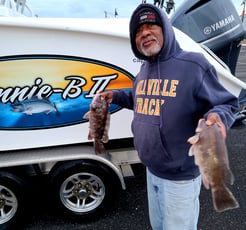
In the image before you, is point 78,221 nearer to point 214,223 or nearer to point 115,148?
point 115,148

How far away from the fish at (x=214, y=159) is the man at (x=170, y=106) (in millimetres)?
251

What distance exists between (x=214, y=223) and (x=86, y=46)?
2.29 meters

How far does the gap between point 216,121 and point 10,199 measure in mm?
2345

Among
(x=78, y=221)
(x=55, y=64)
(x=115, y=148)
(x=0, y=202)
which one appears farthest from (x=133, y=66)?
(x=0, y=202)

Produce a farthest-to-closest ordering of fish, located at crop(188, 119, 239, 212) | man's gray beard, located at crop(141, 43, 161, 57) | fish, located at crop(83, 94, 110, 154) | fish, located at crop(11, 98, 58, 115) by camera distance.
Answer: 1. fish, located at crop(11, 98, 58, 115)
2. fish, located at crop(83, 94, 110, 154)
3. man's gray beard, located at crop(141, 43, 161, 57)
4. fish, located at crop(188, 119, 239, 212)

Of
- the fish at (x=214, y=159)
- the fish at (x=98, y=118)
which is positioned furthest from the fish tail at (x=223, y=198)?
the fish at (x=98, y=118)

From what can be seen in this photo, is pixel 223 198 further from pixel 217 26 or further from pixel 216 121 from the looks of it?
pixel 217 26

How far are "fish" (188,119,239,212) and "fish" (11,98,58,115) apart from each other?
5.51 feet

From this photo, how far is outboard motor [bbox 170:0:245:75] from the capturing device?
348 cm

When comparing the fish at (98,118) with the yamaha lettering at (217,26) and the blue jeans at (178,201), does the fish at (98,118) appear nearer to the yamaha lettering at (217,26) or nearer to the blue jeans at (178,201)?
the blue jeans at (178,201)

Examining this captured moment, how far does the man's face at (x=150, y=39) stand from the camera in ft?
5.33

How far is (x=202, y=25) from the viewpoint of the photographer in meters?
3.49

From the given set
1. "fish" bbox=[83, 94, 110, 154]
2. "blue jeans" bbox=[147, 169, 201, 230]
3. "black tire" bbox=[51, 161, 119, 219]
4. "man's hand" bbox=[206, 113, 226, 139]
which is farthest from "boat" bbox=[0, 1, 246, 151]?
"man's hand" bbox=[206, 113, 226, 139]

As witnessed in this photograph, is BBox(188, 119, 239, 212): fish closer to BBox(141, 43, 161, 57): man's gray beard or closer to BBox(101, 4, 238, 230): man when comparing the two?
BBox(101, 4, 238, 230): man
